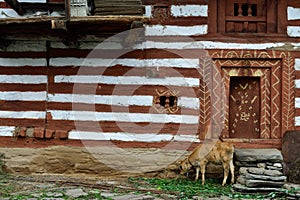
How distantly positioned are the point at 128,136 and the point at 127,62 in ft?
5.48

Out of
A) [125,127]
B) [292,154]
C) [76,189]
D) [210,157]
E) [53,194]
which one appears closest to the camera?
[53,194]

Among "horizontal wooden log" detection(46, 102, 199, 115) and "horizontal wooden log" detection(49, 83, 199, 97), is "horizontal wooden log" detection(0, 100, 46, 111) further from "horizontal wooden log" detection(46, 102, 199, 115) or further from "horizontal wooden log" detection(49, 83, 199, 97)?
"horizontal wooden log" detection(49, 83, 199, 97)

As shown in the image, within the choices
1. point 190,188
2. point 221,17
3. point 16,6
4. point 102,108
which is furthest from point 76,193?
point 221,17

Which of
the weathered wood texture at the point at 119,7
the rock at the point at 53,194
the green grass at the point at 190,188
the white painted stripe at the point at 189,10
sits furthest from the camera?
the white painted stripe at the point at 189,10

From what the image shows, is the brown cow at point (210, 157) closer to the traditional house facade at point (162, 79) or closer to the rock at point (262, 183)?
the traditional house facade at point (162, 79)

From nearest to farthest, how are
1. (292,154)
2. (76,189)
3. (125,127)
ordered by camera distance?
(76,189)
(292,154)
(125,127)

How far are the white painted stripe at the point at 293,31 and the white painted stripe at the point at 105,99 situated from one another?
342cm

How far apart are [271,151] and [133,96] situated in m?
3.23

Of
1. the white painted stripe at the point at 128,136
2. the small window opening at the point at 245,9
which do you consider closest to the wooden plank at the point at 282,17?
the small window opening at the point at 245,9

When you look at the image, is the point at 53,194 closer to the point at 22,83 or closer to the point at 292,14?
the point at 22,83

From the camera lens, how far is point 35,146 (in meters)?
9.94

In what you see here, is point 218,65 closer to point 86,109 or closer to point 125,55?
point 125,55

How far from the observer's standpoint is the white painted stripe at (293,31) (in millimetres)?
9805

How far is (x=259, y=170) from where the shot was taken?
28.5ft
